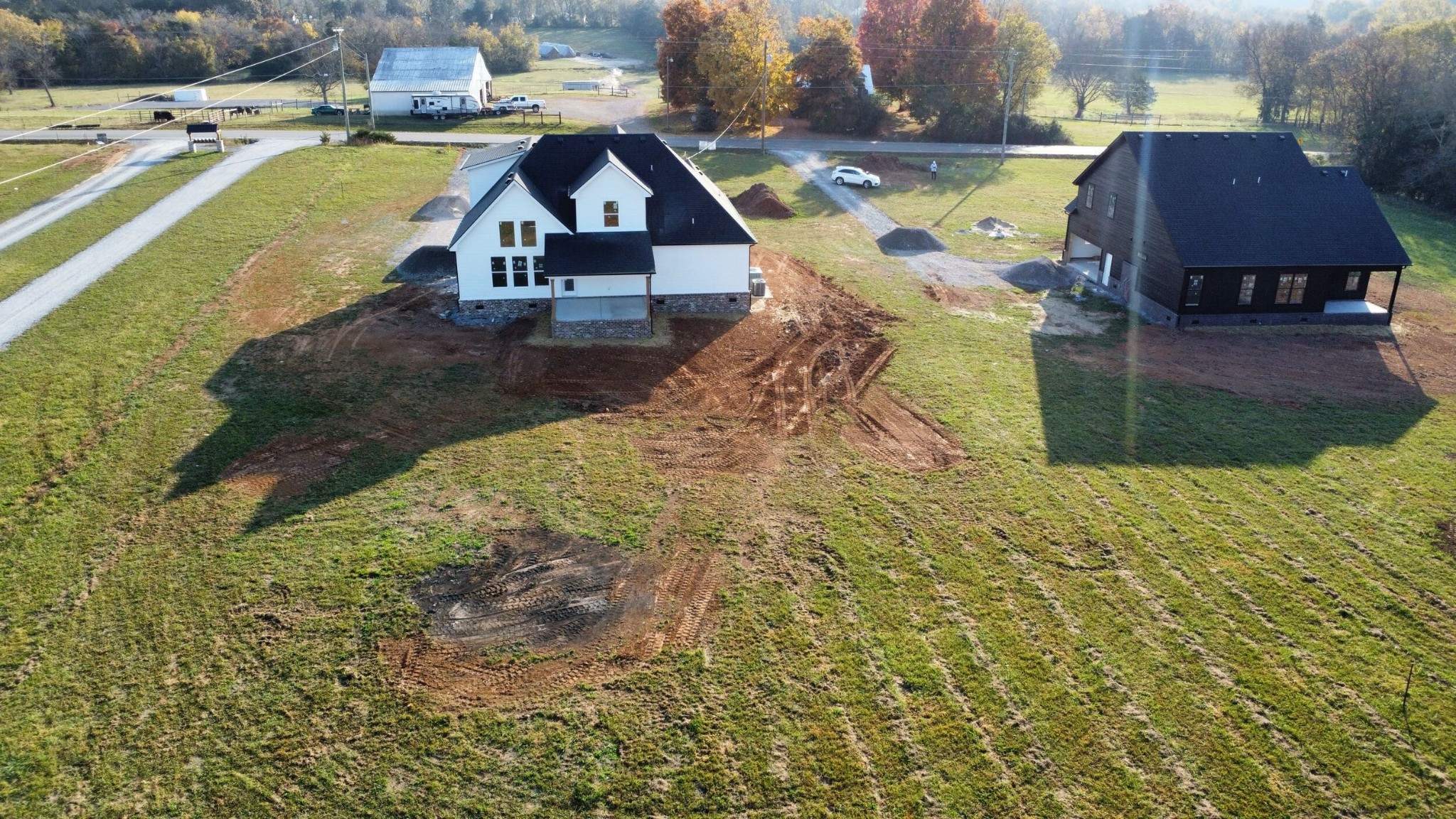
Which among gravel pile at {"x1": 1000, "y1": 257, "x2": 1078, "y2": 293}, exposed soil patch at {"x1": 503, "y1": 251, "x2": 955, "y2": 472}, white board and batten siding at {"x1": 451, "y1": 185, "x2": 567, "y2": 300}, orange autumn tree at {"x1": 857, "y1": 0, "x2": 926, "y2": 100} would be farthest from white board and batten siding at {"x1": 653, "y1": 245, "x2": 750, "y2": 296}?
orange autumn tree at {"x1": 857, "y1": 0, "x2": 926, "y2": 100}

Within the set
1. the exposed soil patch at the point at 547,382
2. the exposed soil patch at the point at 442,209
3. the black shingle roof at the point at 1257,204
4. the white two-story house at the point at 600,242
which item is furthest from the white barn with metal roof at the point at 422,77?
the black shingle roof at the point at 1257,204

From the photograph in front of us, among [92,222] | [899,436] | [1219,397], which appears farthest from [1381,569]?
[92,222]

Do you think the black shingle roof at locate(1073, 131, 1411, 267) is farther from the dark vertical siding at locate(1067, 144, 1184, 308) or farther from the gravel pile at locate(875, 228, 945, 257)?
the gravel pile at locate(875, 228, 945, 257)

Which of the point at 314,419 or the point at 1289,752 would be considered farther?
the point at 314,419

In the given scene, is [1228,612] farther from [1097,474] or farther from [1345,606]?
[1097,474]

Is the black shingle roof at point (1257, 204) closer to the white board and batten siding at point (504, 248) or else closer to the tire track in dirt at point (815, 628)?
the tire track in dirt at point (815, 628)

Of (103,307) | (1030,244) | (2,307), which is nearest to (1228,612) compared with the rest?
(1030,244)

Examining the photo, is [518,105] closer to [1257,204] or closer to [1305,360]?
[1257,204]
